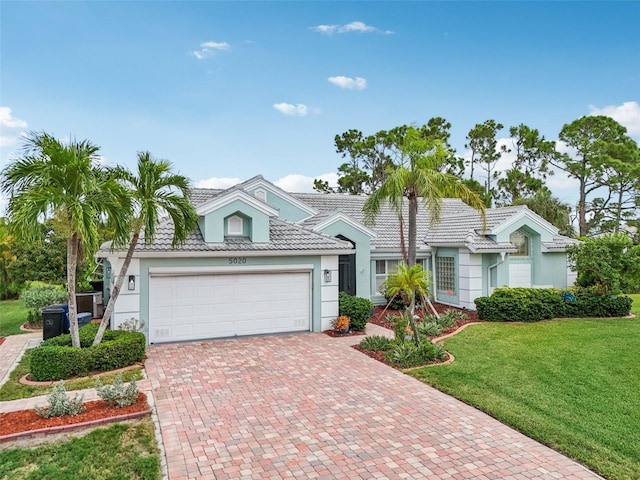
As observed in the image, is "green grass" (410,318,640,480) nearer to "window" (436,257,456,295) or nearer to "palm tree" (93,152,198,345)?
"window" (436,257,456,295)

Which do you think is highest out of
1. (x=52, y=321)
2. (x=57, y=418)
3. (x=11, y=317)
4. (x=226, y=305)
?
(x=226, y=305)

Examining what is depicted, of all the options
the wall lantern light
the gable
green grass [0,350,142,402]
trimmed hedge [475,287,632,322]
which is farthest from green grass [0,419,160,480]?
the gable

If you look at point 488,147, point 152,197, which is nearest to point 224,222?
point 152,197

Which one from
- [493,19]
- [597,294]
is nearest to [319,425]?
[597,294]

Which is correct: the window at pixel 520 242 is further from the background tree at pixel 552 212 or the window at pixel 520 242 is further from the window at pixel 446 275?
the background tree at pixel 552 212

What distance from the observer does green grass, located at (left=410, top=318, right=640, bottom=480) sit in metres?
6.78

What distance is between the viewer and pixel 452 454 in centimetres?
645

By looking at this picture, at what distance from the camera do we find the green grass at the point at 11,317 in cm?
1668

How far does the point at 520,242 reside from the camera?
21250mm

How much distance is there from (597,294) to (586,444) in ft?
46.1

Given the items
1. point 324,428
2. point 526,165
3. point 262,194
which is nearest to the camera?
point 324,428

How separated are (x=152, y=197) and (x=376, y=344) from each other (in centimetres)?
769

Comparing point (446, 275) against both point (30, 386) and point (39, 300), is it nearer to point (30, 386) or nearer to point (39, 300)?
point (30, 386)

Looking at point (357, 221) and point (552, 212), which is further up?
point (552, 212)
